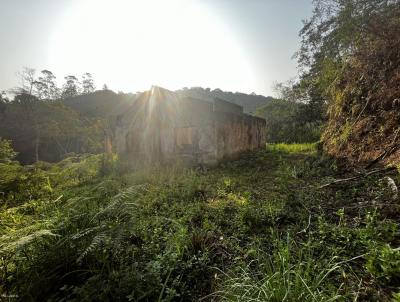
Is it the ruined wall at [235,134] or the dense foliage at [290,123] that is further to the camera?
the dense foliage at [290,123]

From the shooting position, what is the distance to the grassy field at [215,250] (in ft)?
Result: 6.26

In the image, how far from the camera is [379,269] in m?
2.05

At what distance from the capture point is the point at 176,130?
11.2 meters

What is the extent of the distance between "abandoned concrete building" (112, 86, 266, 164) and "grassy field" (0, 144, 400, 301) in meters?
5.82

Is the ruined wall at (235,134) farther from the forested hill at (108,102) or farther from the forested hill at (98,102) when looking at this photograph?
the forested hill at (98,102)

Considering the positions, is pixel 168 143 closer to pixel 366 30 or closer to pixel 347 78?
pixel 347 78

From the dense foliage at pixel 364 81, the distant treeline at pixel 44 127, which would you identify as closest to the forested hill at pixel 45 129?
the distant treeline at pixel 44 127

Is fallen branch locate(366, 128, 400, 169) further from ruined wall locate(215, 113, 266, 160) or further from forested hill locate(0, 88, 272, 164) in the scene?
forested hill locate(0, 88, 272, 164)

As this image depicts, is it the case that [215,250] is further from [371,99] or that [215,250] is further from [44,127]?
[44,127]

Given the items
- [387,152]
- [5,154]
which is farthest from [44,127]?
[387,152]

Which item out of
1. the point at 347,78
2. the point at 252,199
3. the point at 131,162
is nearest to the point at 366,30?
the point at 347,78

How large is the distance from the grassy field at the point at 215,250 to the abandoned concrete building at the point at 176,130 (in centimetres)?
582

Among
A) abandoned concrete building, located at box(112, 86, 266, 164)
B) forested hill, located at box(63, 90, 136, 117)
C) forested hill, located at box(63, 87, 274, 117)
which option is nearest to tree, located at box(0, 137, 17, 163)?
abandoned concrete building, located at box(112, 86, 266, 164)

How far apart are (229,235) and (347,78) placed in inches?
328
